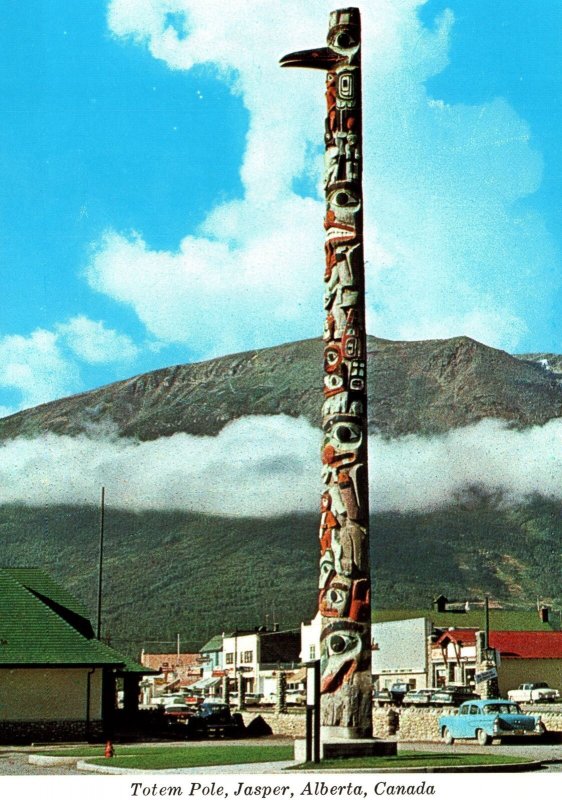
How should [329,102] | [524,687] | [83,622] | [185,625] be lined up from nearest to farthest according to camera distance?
[329,102] → [83,622] → [524,687] → [185,625]

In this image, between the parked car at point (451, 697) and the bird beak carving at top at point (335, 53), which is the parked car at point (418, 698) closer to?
the parked car at point (451, 697)

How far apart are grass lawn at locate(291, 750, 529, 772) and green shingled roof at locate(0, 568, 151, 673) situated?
17.2 m

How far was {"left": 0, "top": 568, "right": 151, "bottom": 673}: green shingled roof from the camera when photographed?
139 feet

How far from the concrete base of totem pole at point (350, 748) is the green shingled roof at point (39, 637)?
56.8 ft

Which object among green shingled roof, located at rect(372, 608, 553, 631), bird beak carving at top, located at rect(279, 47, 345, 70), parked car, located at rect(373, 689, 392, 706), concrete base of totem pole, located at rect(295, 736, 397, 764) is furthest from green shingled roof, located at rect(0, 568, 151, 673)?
green shingled roof, located at rect(372, 608, 553, 631)

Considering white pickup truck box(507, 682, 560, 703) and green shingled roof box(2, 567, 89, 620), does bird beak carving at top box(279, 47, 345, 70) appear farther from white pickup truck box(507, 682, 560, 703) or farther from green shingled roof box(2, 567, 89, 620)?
white pickup truck box(507, 682, 560, 703)

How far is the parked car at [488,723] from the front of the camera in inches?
1453

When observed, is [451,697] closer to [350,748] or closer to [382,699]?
[382,699]

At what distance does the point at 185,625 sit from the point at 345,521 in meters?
175

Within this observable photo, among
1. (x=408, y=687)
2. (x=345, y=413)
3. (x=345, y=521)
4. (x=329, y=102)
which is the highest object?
(x=329, y=102)

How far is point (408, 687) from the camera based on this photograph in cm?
8019
